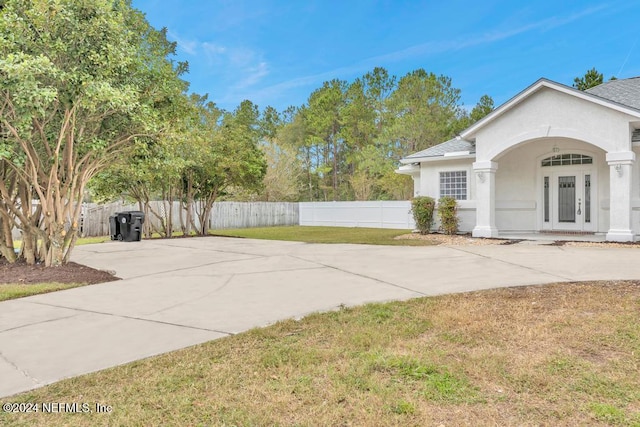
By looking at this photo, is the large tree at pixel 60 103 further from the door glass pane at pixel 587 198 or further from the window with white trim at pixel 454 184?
the door glass pane at pixel 587 198

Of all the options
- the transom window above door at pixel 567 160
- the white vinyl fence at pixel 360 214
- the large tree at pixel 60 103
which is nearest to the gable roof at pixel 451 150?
the transom window above door at pixel 567 160

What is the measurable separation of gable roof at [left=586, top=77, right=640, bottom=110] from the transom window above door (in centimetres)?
209

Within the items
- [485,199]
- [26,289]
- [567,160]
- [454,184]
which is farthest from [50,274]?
[567,160]

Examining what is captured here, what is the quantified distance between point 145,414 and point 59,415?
23.2 inches

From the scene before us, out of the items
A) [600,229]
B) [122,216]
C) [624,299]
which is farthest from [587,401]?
[122,216]

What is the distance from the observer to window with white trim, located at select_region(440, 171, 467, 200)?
15828 mm

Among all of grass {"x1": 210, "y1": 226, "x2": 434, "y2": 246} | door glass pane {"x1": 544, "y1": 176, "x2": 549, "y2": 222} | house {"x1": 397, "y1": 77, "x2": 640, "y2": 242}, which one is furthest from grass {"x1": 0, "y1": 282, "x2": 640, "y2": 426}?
door glass pane {"x1": 544, "y1": 176, "x2": 549, "y2": 222}

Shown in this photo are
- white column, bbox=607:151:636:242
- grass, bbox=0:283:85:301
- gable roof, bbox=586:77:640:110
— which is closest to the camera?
grass, bbox=0:283:85:301

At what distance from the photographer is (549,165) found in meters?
14.9

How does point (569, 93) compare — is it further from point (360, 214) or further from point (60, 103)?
point (360, 214)

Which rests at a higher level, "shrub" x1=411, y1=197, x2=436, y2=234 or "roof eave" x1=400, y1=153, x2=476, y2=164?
"roof eave" x1=400, y1=153, x2=476, y2=164

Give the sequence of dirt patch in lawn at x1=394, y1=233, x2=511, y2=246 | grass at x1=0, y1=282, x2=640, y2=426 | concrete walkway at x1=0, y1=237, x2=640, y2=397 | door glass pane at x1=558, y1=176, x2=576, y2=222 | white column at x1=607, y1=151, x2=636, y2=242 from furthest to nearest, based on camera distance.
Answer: door glass pane at x1=558, y1=176, x2=576, y2=222 < dirt patch in lawn at x1=394, y1=233, x2=511, y2=246 < white column at x1=607, y1=151, x2=636, y2=242 < concrete walkway at x1=0, y1=237, x2=640, y2=397 < grass at x1=0, y1=282, x2=640, y2=426

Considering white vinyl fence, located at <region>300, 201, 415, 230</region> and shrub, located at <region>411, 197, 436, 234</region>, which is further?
white vinyl fence, located at <region>300, 201, 415, 230</region>

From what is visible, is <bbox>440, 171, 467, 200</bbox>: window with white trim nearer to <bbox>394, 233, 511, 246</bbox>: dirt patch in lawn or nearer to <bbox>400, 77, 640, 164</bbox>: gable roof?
<bbox>400, 77, 640, 164</bbox>: gable roof
